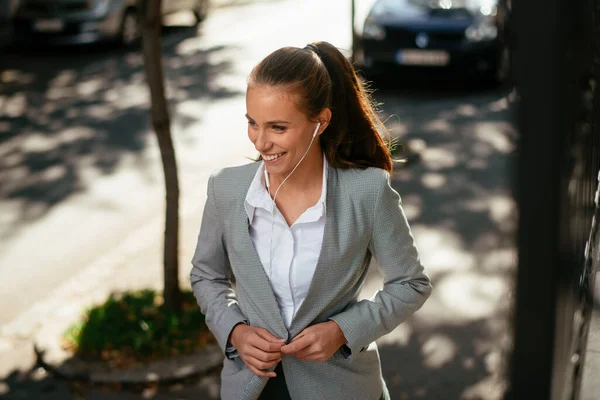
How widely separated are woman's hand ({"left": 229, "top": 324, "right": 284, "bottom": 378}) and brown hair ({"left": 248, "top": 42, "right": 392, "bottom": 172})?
1.71ft

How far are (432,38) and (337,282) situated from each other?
947 centimetres

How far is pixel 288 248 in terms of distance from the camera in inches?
93.0

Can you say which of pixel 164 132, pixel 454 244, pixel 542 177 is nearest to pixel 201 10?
pixel 454 244

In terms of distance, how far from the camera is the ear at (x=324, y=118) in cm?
230

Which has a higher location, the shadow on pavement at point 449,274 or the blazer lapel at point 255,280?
the blazer lapel at point 255,280

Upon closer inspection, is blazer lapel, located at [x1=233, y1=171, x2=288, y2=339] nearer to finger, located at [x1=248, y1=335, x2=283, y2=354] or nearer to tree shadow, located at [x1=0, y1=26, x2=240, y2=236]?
finger, located at [x1=248, y1=335, x2=283, y2=354]

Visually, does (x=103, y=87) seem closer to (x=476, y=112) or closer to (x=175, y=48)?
(x=175, y=48)

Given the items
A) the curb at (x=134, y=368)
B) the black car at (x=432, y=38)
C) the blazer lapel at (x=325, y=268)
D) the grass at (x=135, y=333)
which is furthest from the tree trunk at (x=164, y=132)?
the black car at (x=432, y=38)

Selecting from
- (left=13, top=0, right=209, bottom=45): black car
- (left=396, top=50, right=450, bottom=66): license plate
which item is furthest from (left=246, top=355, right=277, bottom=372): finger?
(left=13, top=0, right=209, bottom=45): black car

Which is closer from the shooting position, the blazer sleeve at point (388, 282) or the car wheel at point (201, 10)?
the blazer sleeve at point (388, 282)

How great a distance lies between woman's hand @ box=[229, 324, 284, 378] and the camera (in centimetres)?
228

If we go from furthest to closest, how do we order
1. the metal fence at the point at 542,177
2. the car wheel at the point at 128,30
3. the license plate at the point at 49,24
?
the car wheel at the point at 128,30
the license plate at the point at 49,24
the metal fence at the point at 542,177

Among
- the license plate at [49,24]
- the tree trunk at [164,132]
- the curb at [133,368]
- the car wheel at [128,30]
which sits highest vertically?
the tree trunk at [164,132]

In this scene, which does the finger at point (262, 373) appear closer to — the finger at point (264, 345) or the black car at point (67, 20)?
the finger at point (264, 345)
